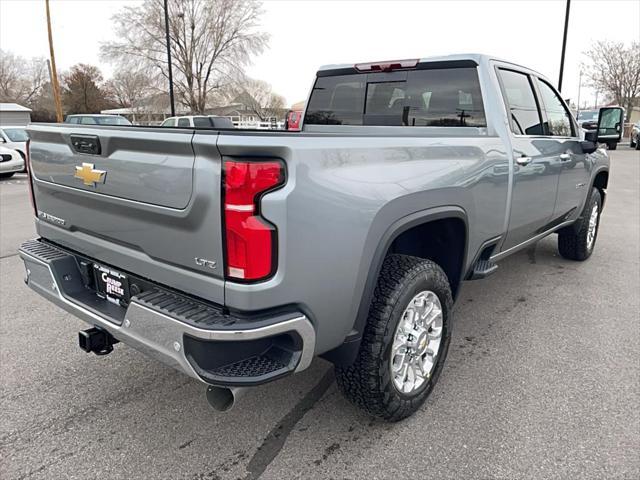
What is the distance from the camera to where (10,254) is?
19.7ft

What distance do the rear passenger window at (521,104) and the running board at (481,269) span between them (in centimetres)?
95

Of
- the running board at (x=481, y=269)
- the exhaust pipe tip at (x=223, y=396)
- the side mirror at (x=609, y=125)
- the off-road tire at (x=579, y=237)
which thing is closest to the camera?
the exhaust pipe tip at (x=223, y=396)

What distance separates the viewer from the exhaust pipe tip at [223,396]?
201cm

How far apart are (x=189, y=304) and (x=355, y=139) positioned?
3.18 ft

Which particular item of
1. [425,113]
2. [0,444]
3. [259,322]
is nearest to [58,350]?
[0,444]

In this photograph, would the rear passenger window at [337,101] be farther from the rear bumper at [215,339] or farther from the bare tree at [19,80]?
the bare tree at [19,80]

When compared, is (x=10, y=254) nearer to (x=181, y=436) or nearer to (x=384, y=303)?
(x=181, y=436)

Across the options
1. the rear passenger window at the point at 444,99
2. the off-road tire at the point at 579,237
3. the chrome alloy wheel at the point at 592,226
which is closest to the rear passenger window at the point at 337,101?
the rear passenger window at the point at 444,99

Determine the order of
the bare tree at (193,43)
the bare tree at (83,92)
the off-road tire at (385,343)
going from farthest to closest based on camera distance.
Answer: the bare tree at (83,92)
the bare tree at (193,43)
the off-road tire at (385,343)

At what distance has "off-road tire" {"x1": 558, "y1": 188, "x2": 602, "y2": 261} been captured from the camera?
5369 millimetres

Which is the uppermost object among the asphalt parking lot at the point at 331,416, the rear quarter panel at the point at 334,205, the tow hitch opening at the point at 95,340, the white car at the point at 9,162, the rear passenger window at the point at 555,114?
the rear passenger window at the point at 555,114

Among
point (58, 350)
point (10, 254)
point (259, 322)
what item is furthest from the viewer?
point (10, 254)

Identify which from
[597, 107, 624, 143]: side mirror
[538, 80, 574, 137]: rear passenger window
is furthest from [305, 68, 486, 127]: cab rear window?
[597, 107, 624, 143]: side mirror

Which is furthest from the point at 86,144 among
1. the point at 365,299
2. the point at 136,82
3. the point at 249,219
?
the point at 136,82
